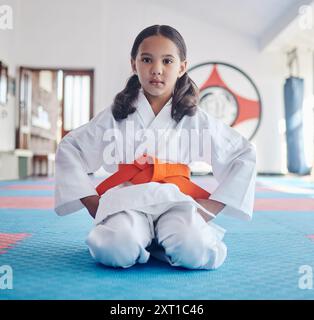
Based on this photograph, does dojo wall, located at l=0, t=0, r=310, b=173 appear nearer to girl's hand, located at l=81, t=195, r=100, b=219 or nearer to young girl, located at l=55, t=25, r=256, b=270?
young girl, located at l=55, t=25, r=256, b=270

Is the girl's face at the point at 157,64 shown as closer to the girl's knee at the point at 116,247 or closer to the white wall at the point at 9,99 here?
the girl's knee at the point at 116,247

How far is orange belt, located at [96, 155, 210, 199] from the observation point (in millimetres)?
1774

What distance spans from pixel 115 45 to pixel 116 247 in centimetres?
842

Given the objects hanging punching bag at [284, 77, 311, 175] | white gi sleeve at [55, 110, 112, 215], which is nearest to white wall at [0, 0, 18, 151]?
hanging punching bag at [284, 77, 311, 175]

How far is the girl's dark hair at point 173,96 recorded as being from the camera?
1872 millimetres

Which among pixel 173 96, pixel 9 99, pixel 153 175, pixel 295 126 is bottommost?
pixel 153 175

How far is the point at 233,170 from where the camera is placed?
186cm

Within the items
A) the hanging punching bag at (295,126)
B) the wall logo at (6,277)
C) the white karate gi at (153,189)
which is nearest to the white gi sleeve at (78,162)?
the white karate gi at (153,189)

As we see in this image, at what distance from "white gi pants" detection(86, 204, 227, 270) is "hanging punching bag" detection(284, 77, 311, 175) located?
801 cm

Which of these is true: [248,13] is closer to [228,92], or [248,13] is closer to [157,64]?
[228,92]

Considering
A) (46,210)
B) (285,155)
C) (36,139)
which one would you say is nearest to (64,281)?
(46,210)

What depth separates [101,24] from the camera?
30.5ft

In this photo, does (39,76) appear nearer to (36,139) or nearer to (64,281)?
(36,139)

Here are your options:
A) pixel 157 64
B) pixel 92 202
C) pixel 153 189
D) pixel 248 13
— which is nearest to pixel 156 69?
pixel 157 64
